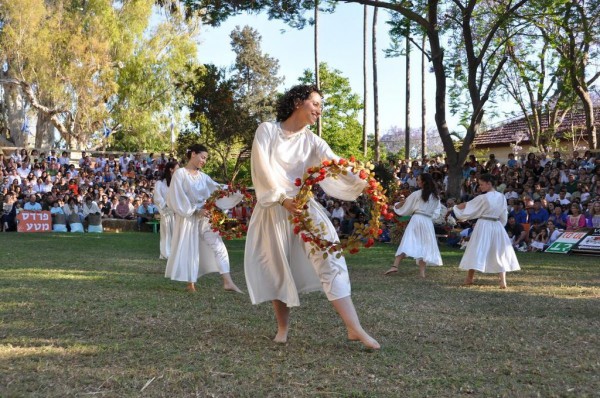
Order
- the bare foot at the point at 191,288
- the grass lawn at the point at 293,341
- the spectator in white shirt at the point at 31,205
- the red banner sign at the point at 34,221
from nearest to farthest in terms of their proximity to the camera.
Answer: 1. the grass lawn at the point at 293,341
2. the bare foot at the point at 191,288
3. the red banner sign at the point at 34,221
4. the spectator in white shirt at the point at 31,205

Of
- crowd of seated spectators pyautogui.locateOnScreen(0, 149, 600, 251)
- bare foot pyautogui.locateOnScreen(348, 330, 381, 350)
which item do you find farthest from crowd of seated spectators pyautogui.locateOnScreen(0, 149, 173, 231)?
bare foot pyautogui.locateOnScreen(348, 330, 381, 350)

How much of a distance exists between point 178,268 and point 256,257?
359 cm

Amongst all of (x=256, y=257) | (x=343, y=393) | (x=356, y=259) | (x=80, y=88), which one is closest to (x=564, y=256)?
(x=356, y=259)

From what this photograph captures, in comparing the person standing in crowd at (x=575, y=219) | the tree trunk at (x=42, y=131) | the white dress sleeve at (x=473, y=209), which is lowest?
the person standing in crowd at (x=575, y=219)

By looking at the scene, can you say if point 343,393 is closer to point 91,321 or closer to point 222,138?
point 91,321

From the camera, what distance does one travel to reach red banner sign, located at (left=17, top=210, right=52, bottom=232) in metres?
23.7

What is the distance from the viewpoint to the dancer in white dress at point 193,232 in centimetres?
910

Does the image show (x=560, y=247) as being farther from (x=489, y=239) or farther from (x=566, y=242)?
(x=489, y=239)

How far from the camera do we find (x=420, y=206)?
11.6m

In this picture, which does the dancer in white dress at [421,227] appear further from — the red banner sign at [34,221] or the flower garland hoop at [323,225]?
the red banner sign at [34,221]

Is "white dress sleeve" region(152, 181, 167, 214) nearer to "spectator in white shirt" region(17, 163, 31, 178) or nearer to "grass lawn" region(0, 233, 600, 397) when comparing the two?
"grass lawn" region(0, 233, 600, 397)

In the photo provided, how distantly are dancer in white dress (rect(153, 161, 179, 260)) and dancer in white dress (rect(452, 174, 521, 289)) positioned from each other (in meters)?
4.44

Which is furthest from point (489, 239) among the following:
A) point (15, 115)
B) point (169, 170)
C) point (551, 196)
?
point (15, 115)

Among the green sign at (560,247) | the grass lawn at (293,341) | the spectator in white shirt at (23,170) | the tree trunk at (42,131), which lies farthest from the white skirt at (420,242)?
the tree trunk at (42,131)
